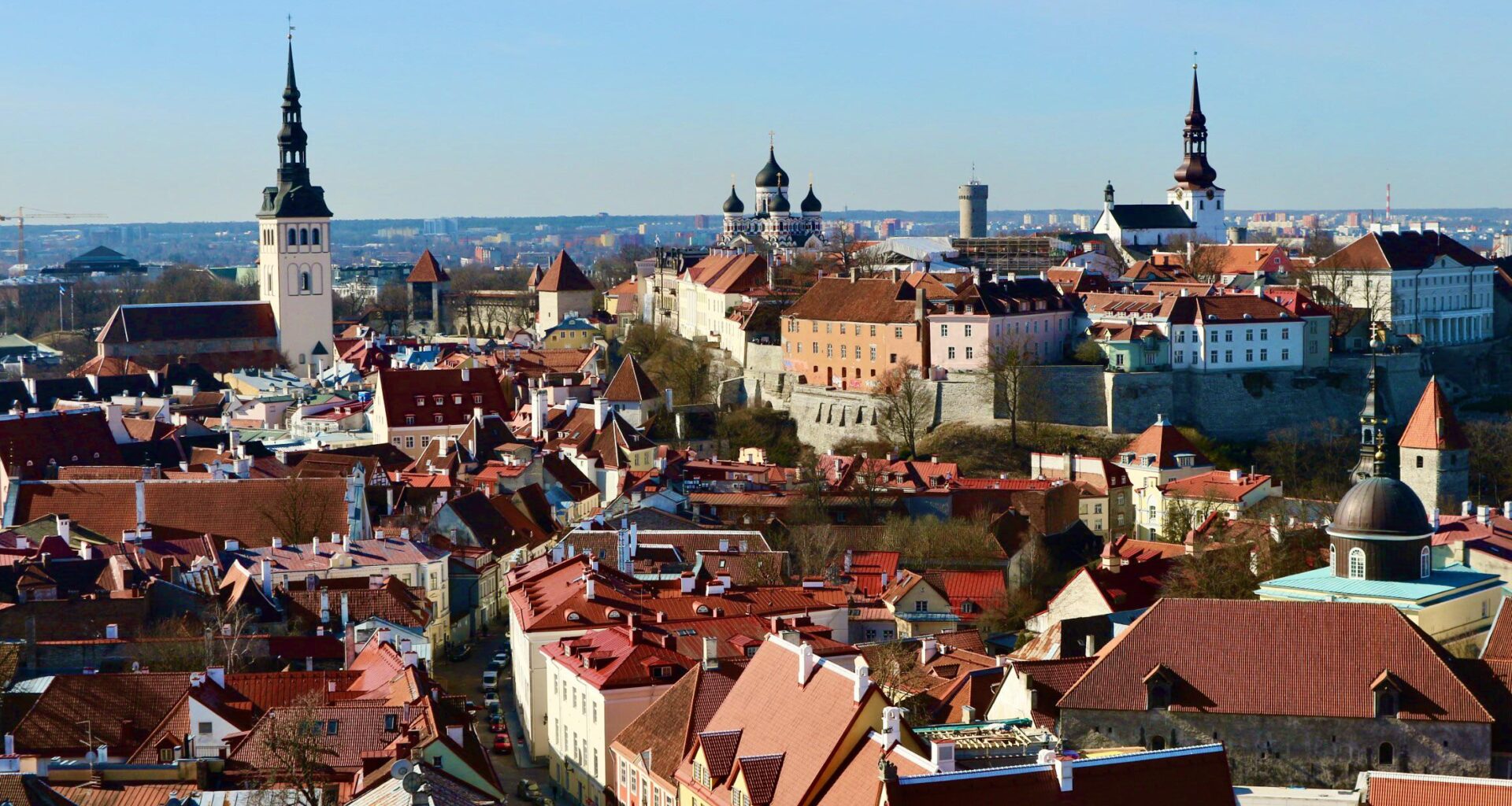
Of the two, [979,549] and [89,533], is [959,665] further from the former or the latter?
[89,533]

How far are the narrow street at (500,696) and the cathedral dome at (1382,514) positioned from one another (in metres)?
12.6

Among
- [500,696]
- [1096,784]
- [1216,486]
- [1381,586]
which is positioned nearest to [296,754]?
[1096,784]

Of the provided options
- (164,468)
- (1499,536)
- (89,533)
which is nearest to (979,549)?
(1499,536)

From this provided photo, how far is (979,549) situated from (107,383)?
160ft

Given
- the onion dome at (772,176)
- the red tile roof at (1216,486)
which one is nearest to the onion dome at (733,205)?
the onion dome at (772,176)

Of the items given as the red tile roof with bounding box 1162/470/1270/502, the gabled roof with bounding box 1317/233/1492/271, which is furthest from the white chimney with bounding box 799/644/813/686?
the gabled roof with bounding box 1317/233/1492/271

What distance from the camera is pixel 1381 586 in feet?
116

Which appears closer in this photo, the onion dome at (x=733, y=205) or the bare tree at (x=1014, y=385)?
the bare tree at (x=1014, y=385)

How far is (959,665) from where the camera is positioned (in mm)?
35906

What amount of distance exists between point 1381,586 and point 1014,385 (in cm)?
3154

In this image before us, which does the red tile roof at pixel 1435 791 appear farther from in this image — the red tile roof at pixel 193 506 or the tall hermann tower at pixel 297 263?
the tall hermann tower at pixel 297 263

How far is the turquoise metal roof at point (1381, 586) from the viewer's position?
35.0 metres

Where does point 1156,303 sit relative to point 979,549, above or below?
above

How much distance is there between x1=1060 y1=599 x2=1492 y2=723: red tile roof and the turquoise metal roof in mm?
5149
